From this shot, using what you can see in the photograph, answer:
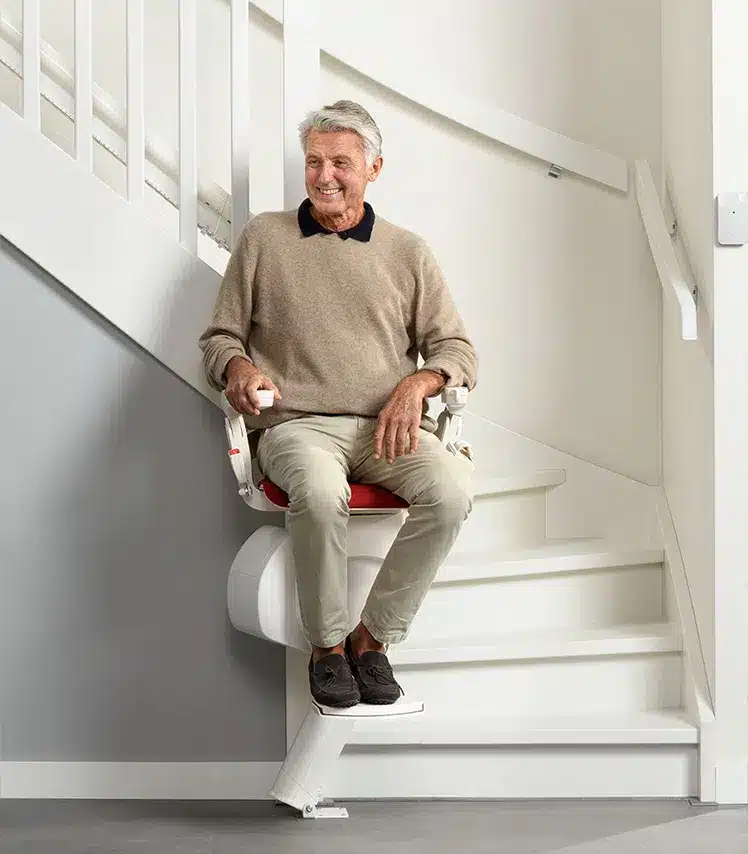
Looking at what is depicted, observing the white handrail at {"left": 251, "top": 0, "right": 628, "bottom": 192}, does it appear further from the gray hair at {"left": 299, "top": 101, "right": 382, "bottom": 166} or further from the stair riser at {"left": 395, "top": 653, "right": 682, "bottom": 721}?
the stair riser at {"left": 395, "top": 653, "right": 682, "bottom": 721}

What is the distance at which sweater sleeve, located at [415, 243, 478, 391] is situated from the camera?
2436 millimetres

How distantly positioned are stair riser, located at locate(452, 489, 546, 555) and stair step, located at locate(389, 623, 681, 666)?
1.41 feet

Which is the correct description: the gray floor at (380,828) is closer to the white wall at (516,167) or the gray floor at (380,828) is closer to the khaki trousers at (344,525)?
the khaki trousers at (344,525)

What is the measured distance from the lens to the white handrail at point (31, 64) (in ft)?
8.34

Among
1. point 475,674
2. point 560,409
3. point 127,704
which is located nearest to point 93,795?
point 127,704

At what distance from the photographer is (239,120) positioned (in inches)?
102

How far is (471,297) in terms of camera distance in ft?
10.9

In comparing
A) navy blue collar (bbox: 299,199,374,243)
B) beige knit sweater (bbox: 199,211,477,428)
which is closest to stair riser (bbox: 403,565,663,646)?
beige knit sweater (bbox: 199,211,477,428)

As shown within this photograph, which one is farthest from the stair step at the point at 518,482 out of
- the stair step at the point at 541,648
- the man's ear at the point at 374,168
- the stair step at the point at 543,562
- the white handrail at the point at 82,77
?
the white handrail at the point at 82,77

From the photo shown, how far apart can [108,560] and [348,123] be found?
114 centimetres

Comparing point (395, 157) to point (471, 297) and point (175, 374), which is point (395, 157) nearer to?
point (471, 297)

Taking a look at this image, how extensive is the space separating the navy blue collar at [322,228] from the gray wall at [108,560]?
471 mm

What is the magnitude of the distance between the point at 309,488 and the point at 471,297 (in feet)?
4.38

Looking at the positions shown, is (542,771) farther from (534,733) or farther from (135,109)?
(135,109)
